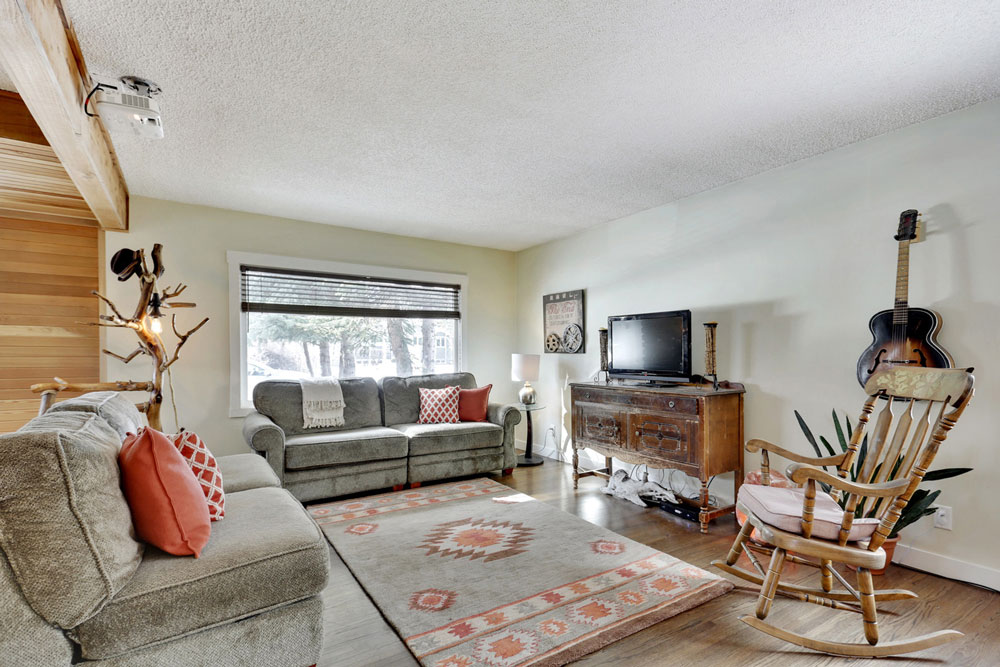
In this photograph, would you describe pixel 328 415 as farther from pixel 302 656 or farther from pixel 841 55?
pixel 841 55

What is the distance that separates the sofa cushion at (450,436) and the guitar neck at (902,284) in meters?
2.95

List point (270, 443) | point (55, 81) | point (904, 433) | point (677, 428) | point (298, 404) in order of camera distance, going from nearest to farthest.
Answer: point (55, 81) < point (904, 433) < point (677, 428) < point (270, 443) < point (298, 404)

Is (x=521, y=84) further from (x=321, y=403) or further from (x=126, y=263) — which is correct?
(x=321, y=403)

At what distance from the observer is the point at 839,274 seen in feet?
9.48

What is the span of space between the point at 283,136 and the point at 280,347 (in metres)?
2.25

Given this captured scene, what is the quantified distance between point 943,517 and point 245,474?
11.9 ft

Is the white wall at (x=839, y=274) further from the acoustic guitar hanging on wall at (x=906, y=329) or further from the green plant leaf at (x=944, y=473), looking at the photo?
the green plant leaf at (x=944, y=473)

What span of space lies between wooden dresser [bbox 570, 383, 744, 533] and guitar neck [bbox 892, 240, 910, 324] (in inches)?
40.7

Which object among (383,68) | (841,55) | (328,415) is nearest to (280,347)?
(328,415)

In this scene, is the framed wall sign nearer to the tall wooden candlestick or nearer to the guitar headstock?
the tall wooden candlestick

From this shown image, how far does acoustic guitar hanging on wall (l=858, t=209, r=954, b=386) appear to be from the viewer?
2473 millimetres

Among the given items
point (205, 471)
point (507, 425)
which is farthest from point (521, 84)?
point (507, 425)

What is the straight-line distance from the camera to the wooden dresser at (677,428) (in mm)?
3105

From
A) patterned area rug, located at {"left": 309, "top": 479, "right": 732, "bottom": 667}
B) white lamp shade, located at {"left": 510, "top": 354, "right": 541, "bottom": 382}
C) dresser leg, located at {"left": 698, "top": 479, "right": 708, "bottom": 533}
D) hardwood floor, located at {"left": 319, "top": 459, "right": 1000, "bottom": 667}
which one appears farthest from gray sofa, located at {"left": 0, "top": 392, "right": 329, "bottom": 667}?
white lamp shade, located at {"left": 510, "top": 354, "right": 541, "bottom": 382}
